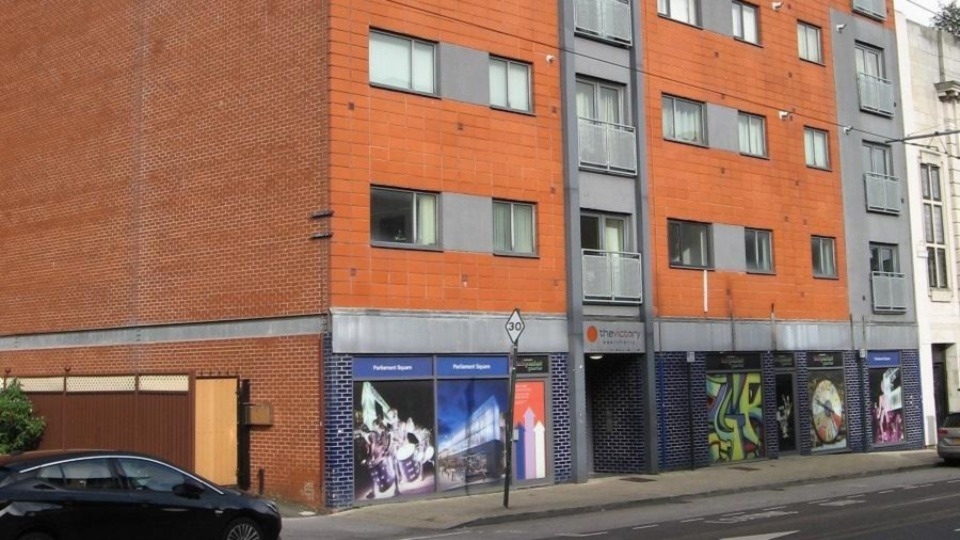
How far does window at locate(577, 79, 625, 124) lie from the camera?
24078 mm

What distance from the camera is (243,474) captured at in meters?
19.9

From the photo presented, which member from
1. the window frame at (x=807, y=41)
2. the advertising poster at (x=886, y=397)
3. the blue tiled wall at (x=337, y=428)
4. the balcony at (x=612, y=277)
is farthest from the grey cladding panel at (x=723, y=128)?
the blue tiled wall at (x=337, y=428)

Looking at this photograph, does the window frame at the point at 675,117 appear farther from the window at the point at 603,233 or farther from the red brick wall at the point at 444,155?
the red brick wall at the point at 444,155

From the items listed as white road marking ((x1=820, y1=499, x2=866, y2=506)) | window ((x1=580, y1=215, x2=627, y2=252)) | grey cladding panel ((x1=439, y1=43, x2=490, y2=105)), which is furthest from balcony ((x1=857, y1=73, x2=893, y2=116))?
white road marking ((x1=820, y1=499, x2=866, y2=506))

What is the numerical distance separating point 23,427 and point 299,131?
28.1 feet

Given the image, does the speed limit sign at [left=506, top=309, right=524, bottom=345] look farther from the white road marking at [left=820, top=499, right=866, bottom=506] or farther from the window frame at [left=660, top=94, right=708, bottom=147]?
the window frame at [left=660, top=94, right=708, bottom=147]

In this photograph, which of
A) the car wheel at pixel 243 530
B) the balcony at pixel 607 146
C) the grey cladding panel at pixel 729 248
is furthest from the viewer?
the grey cladding panel at pixel 729 248

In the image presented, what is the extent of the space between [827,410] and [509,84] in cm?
1388

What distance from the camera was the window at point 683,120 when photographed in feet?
85.2

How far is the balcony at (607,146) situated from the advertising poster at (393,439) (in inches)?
266

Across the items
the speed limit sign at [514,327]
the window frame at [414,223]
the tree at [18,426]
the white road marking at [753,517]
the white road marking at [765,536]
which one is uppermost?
the window frame at [414,223]

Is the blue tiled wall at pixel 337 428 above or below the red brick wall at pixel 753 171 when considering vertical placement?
below

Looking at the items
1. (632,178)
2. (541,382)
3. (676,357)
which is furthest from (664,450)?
(632,178)

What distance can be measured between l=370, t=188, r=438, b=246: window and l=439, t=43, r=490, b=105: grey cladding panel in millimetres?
2193
